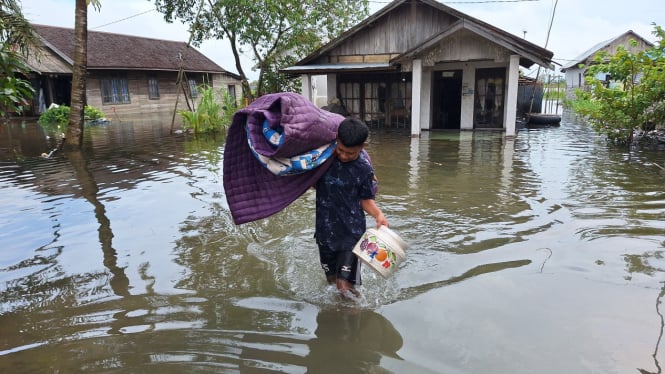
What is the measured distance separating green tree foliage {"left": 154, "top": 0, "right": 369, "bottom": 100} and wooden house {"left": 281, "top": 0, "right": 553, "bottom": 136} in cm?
397

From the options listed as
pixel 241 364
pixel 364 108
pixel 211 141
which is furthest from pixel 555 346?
pixel 364 108

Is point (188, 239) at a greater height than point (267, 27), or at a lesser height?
lesser

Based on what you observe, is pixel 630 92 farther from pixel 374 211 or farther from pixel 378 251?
pixel 378 251

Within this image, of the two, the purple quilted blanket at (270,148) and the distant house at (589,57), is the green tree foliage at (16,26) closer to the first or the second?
the purple quilted blanket at (270,148)

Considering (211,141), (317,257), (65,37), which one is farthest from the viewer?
(65,37)

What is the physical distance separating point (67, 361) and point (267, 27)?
59.5ft

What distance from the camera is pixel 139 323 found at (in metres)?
3.10

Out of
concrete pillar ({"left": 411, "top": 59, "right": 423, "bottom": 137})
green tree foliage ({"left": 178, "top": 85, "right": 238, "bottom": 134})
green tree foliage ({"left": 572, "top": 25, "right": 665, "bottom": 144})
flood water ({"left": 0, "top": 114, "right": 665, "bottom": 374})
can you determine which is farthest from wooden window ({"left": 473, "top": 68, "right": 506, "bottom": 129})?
green tree foliage ({"left": 178, "top": 85, "right": 238, "bottom": 134})

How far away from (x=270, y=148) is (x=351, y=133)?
523 millimetres

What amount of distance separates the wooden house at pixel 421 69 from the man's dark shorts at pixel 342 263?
10849mm

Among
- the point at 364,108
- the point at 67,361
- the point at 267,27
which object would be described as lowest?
the point at 67,361

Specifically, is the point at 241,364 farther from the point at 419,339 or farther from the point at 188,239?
the point at 188,239

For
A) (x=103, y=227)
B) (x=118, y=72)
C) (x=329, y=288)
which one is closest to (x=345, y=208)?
(x=329, y=288)

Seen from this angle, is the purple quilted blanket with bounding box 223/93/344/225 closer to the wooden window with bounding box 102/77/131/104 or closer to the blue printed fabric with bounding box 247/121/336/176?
the blue printed fabric with bounding box 247/121/336/176
